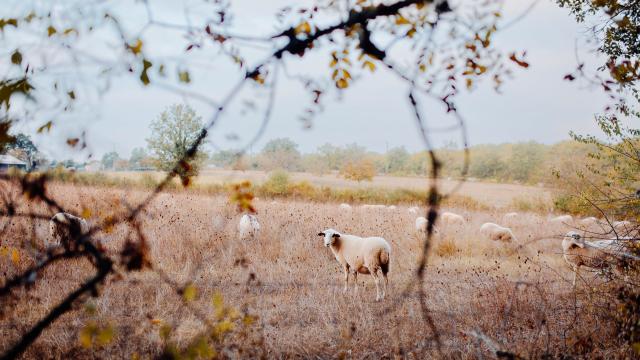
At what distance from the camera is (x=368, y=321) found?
601 centimetres

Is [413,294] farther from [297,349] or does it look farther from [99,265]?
[99,265]

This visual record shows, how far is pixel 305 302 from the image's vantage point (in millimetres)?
6723

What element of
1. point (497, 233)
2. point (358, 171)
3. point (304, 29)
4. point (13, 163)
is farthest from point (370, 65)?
point (358, 171)

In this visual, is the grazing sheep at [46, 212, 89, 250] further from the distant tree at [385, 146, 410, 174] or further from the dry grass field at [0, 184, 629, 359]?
the distant tree at [385, 146, 410, 174]

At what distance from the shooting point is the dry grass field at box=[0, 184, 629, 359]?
4.95 meters

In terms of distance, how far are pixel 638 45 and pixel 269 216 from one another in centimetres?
972

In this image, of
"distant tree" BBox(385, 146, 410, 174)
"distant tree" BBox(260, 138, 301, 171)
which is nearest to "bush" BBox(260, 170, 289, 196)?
"distant tree" BBox(260, 138, 301, 171)

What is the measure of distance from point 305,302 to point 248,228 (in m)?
4.74

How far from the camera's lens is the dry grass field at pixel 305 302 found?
4.95 metres

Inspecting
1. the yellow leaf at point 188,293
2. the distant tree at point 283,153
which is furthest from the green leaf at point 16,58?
the distant tree at point 283,153

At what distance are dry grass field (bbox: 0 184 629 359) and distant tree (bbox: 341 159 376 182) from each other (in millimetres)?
39506

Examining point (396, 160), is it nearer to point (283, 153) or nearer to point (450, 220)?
point (283, 153)

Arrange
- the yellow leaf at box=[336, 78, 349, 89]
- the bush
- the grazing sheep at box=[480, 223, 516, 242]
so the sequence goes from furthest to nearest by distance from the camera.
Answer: the bush → the grazing sheep at box=[480, 223, 516, 242] → the yellow leaf at box=[336, 78, 349, 89]

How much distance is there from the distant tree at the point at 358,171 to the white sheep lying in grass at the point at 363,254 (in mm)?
43126
